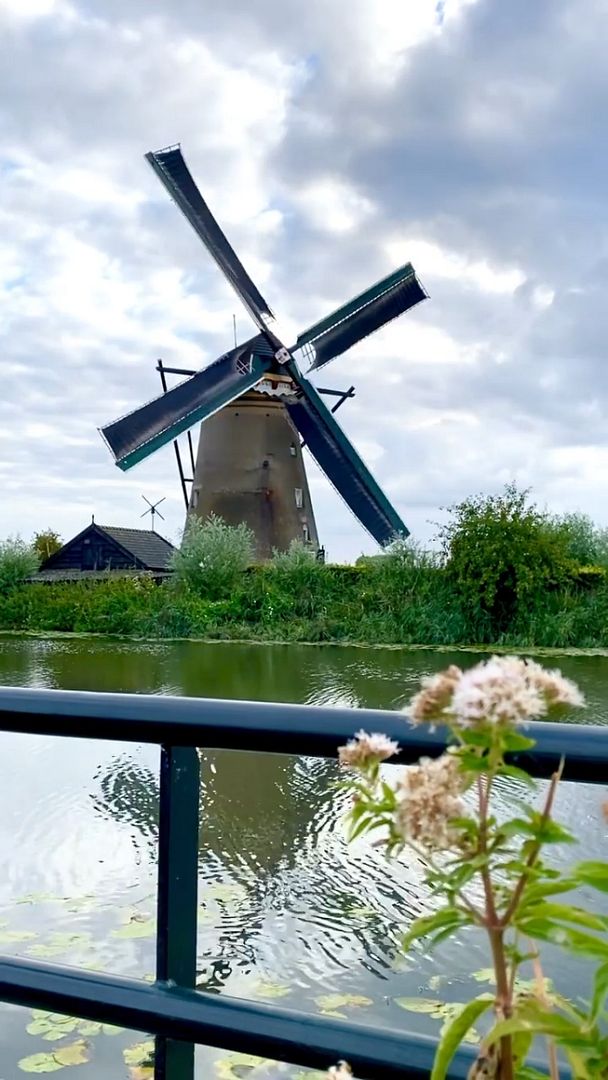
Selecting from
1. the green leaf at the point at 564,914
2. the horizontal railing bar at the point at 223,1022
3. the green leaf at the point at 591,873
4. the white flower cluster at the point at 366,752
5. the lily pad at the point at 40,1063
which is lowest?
the lily pad at the point at 40,1063

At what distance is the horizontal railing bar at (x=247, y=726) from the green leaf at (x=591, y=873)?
24 centimetres

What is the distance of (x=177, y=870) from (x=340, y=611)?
14.7 meters

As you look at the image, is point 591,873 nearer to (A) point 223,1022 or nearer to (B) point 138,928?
(A) point 223,1022

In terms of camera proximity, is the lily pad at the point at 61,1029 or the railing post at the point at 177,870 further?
the lily pad at the point at 61,1029

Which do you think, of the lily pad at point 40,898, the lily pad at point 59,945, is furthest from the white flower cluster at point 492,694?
the lily pad at point 40,898

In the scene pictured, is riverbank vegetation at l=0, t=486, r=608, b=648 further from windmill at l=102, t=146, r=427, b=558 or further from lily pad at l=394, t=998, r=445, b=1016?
lily pad at l=394, t=998, r=445, b=1016

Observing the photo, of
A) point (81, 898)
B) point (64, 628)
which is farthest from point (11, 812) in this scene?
point (64, 628)

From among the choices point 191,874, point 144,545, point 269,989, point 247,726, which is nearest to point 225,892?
point 269,989

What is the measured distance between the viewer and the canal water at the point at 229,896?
9.35 feet

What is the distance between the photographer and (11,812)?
552cm

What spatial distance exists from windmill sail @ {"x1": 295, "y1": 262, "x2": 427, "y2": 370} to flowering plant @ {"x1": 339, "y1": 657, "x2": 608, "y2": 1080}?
19.3 m

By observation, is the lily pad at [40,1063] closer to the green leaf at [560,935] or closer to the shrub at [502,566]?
the green leaf at [560,935]

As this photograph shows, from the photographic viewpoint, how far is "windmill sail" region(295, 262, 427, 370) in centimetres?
1917

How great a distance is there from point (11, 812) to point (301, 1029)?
5212mm
